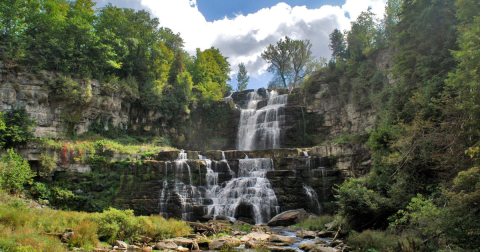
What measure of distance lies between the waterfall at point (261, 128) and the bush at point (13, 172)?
18509 mm

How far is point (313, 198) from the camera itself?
17.7m

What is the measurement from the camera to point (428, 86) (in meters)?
13.8

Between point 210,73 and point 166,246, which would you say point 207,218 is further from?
point 210,73

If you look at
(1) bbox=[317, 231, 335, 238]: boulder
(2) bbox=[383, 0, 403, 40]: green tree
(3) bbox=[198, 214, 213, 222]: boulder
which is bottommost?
(3) bbox=[198, 214, 213, 222]: boulder

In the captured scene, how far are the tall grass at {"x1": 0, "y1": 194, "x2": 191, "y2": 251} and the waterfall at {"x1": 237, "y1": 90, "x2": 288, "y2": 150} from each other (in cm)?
1745

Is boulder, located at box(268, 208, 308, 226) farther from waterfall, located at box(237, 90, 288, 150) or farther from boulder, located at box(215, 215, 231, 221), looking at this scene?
waterfall, located at box(237, 90, 288, 150)

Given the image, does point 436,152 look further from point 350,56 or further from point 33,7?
point 33,7

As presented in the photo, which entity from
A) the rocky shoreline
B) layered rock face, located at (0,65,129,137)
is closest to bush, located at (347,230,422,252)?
the rocky shoreline

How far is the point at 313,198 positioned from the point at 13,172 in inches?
745

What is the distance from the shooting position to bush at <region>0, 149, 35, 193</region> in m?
16.5

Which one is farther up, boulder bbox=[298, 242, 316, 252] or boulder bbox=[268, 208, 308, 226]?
boulder bbox=[298, 242, 316, 252]

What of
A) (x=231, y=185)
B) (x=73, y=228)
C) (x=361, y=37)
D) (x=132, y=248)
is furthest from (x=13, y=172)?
(x=361, y=37)

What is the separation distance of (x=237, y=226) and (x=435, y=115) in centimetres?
1077

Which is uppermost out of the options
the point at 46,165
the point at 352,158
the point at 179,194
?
the point at 352,158
